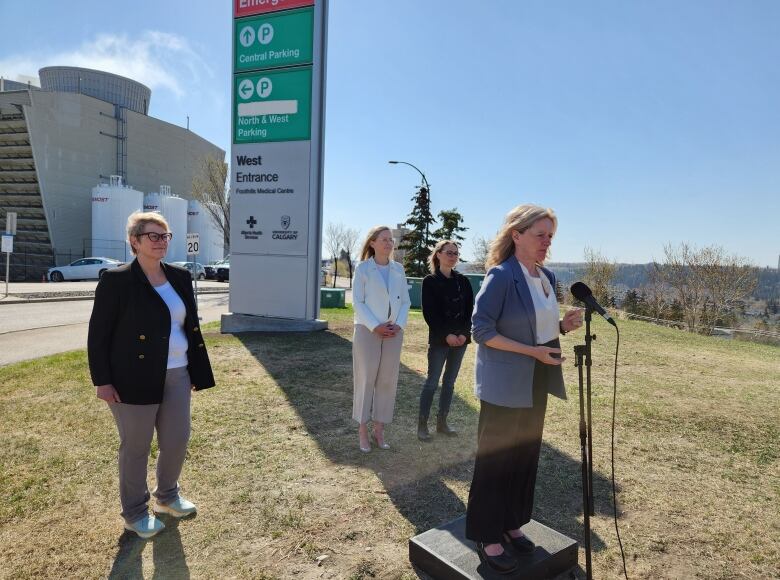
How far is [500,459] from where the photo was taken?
258 centimetres

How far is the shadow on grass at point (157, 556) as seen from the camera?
272 centimetres

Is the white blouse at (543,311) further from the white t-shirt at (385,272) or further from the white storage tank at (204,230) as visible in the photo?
the white storage tank at (204,230)

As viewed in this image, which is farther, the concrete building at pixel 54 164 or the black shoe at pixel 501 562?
the concrete building at pixel 54 164

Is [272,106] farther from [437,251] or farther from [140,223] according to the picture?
[140,223]

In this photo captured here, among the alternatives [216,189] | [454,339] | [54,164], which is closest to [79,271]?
[216,189]

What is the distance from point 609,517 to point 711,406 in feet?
13.5

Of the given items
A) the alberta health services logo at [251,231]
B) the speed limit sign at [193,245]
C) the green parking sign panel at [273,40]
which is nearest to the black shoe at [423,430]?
the alberta health services logo at [251,231]

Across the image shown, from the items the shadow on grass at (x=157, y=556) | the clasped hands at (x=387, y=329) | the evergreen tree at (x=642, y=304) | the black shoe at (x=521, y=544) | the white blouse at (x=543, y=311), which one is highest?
the white blouse at (x=543, y=311)

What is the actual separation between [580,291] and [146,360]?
252 cm

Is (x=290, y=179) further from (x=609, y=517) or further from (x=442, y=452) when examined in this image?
(x=609, y=517)

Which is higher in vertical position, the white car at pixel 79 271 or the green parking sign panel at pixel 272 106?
the green parking sign panel at pixel 272 106

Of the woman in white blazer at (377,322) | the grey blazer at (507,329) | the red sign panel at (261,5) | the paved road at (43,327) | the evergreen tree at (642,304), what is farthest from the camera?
the evergreen tree at (642,304)

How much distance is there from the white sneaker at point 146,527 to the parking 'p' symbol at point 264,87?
1072 cm

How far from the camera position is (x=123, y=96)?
73062 millimetres
